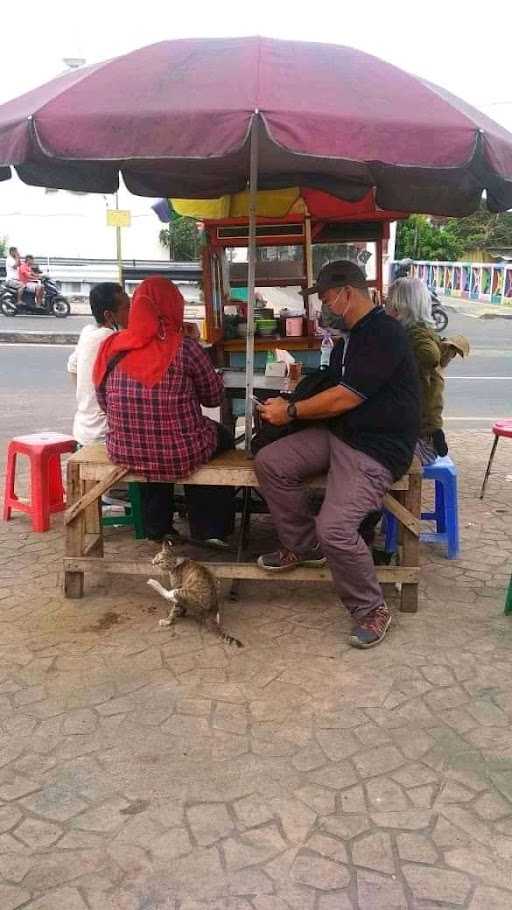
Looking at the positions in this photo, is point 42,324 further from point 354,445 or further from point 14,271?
point 354,445

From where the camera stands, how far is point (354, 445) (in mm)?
3320

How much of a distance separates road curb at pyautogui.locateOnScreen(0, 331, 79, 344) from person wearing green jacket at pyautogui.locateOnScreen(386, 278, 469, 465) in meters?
10.8

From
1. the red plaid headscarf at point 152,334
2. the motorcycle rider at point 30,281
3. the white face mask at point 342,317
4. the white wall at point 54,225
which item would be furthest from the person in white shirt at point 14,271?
the white face mask at point 342,317

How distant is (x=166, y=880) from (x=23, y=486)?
376 centimetres

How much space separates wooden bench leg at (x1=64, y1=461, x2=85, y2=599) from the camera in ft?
11.8

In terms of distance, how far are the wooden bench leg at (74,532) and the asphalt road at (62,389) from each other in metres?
3.47

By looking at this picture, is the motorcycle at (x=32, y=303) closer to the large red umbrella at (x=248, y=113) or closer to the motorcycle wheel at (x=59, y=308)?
the motorcycle wheel at (x=59, y=308)

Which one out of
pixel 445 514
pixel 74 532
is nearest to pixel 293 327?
pixel 445 514

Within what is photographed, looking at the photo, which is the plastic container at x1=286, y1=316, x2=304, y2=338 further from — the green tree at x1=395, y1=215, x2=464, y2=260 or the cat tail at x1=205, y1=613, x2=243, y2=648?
the green tree at x1=395, y1=215, x2=464, y2=260

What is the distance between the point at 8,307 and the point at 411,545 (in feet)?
51.6

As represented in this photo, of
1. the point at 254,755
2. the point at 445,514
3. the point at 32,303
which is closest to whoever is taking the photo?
the point at 254,755

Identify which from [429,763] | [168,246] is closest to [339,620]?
[429,763]

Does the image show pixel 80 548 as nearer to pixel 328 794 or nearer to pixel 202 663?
pixel 202 663

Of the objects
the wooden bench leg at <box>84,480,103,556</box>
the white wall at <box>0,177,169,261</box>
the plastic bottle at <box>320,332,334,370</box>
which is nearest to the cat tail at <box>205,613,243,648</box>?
the wooden bench leg at <box>84,480,103,556</box>
